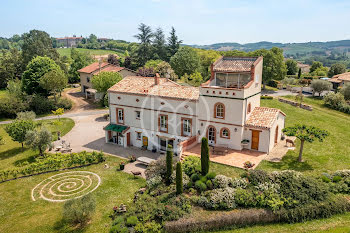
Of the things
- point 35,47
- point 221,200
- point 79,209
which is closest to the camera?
point 79,209

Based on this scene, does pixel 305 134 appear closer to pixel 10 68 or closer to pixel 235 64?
pixel 235 64

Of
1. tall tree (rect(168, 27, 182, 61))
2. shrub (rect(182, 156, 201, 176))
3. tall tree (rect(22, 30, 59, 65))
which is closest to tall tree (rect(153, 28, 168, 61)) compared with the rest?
tall tree (rect(168, 27, 182, 61))

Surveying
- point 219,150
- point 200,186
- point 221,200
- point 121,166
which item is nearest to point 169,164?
point 200,186

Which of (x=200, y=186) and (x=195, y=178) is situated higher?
(x=195, y=178)

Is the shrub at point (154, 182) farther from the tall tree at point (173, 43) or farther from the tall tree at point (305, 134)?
the tall tree at point (173, 43)

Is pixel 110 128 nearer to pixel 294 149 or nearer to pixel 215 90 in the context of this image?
pixel 215 90

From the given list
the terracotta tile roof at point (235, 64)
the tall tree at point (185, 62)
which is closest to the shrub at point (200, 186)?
the terracotta tile roof at point (235, 64)
